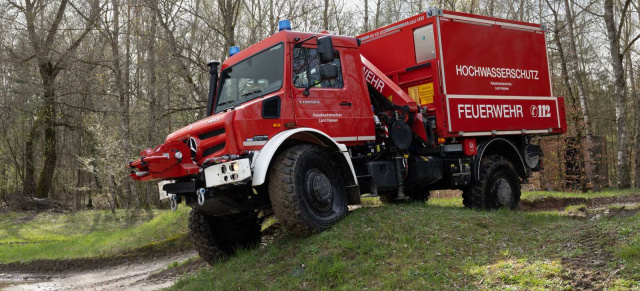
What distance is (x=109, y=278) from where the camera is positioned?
10859 mm

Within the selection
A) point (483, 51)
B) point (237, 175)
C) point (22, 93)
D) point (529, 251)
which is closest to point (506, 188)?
point (483, 51)

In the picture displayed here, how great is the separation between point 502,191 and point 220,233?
210 inches

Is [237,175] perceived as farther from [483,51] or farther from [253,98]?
[483,51]

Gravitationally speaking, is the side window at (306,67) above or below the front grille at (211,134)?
above

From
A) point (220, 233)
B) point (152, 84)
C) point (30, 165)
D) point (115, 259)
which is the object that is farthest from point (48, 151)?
point (220, 233)

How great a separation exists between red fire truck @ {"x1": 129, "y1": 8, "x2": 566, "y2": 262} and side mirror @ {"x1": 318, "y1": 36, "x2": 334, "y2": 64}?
0.01 meters

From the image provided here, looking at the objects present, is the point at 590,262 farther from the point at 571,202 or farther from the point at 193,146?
the point at 571,202

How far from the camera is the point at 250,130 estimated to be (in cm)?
705

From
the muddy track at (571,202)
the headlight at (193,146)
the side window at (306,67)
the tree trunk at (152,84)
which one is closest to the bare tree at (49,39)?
the tree trunk at (152,84)

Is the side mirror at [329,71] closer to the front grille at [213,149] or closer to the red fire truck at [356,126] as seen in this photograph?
the red fire truck at [356,126]

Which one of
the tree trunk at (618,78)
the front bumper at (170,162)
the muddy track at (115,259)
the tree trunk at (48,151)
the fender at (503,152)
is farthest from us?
the tree trunk at (48,151)

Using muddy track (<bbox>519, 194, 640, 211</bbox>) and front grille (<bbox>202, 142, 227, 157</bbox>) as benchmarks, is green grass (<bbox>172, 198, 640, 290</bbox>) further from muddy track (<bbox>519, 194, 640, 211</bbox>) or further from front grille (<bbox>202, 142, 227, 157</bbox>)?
muddy track (<bbox>519, 194, 640, 211</bbox>)

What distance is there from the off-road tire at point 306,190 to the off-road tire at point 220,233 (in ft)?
5.37

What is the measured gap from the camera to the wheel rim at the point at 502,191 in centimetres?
1013
